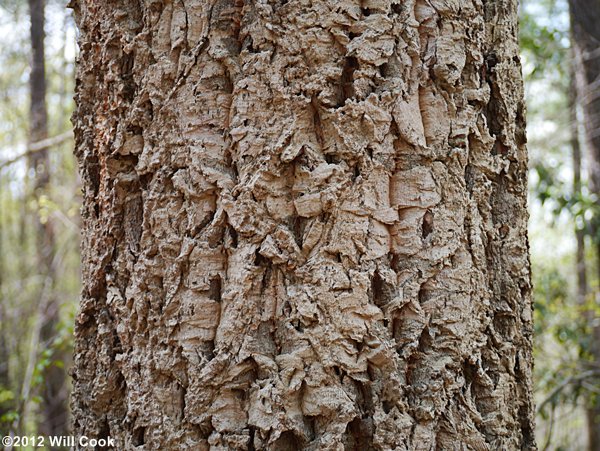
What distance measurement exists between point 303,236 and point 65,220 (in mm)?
4866

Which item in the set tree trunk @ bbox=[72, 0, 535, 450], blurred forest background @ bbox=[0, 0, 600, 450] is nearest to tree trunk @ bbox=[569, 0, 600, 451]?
blurred forest background @ bbox=[0, 0, 600, 450]

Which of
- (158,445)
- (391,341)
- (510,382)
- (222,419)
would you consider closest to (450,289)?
(391,341)

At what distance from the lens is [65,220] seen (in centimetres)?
554

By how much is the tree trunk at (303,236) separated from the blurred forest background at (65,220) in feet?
7.39

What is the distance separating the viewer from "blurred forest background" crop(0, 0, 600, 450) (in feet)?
14.7

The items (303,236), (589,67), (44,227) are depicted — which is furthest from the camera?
(44,227)

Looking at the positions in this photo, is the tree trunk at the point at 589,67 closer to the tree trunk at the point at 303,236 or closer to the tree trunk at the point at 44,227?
the tree trunk at the point at 303,236

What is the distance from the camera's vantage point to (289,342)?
1.18 metres

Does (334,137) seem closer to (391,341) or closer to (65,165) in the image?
(391,341)

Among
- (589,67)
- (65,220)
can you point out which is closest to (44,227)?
(65,220)

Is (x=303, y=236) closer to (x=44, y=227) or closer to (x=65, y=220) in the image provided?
(x=65, y=220)

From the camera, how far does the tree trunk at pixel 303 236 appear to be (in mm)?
1174

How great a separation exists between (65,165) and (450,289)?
669 cm

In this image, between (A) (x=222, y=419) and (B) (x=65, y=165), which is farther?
(B) (x=65, y=165)
